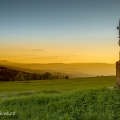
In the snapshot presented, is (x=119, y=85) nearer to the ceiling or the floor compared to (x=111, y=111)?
nearer to the ceiling

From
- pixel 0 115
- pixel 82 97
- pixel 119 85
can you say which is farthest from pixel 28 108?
pixel 119 85

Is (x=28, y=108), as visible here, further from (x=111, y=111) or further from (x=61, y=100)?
(x=111, y=111)

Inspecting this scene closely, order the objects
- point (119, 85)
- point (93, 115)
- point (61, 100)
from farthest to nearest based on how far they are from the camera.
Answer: point (119, 85) → point (61, 100) → point (93, 115)

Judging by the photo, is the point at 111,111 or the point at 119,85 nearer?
the point at 111,111

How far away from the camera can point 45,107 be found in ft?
38.8

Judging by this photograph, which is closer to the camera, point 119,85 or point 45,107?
point 45,107

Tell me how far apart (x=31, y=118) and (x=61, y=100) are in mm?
2676

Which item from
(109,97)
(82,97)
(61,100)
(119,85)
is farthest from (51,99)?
(119,85)

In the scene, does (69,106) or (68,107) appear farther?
(69,106)

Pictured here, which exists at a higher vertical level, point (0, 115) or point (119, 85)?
point (119, 85)

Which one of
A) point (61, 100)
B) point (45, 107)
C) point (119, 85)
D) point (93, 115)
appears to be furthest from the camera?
point (119, 85)

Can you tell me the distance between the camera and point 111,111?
10.7m

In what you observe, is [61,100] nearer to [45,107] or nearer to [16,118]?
[45,107]

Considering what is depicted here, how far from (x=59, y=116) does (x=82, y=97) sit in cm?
262
